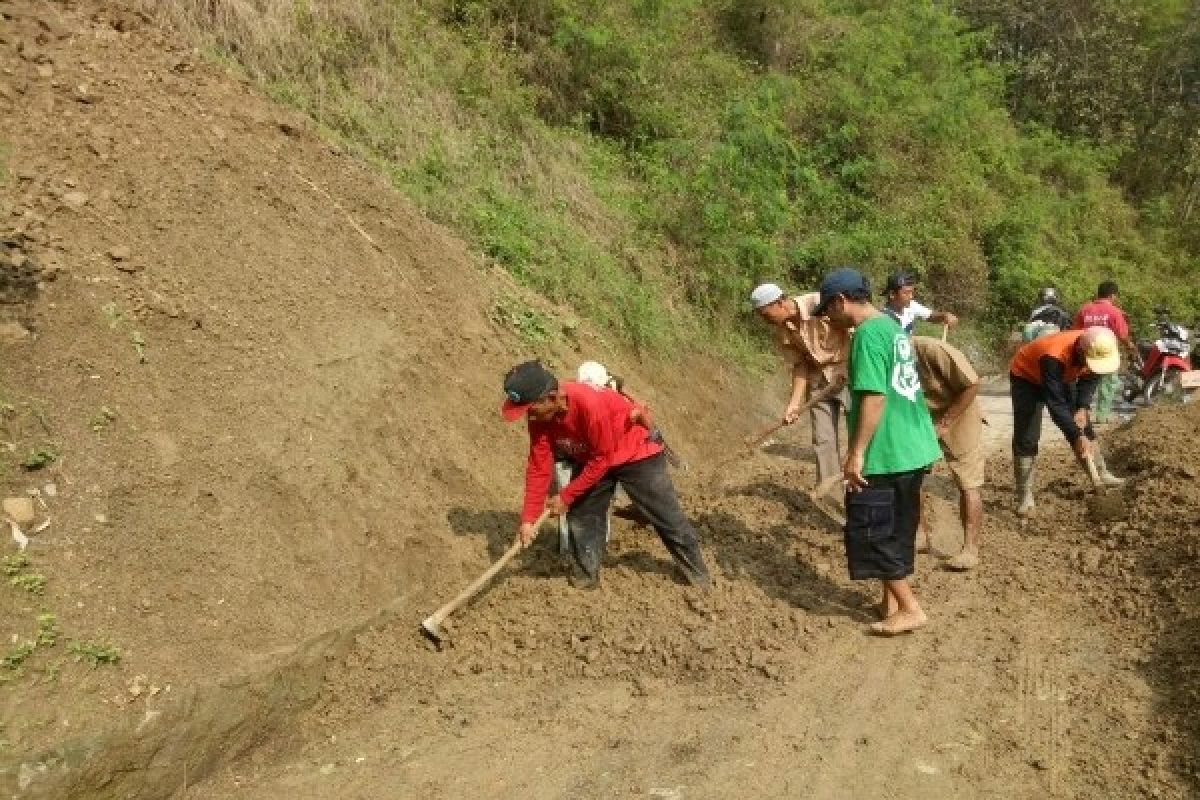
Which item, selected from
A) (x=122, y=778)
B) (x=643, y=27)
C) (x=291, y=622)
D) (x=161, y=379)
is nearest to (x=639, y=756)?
(x=291, y=622)

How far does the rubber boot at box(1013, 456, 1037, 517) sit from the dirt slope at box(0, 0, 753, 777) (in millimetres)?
3286

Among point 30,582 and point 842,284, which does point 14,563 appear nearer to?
point 30,582

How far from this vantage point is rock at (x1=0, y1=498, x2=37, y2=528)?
413 centimetres

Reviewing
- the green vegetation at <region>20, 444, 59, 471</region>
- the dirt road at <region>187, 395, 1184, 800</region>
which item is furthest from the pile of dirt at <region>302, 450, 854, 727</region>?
the green vegetation at <region>20, 444, 59, 471</region>

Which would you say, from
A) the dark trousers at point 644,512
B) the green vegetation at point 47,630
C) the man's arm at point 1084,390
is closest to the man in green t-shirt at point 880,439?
the dark trousers at point 644,512

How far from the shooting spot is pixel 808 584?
5520mm

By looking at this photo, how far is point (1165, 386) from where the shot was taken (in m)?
10.4

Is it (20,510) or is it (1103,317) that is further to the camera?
(1103,317)

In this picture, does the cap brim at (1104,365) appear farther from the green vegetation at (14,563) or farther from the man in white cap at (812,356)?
the green vegetation at (14,563)

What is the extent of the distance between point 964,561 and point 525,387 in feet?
9.38

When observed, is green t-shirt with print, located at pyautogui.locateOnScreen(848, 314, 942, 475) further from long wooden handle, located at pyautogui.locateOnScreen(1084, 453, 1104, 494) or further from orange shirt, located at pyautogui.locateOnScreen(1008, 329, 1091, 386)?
long wooden handle, located at pyautogui.locateOnScreen(1084, 453, 1104, 494)

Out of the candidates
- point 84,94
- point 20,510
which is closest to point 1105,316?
point 84,94

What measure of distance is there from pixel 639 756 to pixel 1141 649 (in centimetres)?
245

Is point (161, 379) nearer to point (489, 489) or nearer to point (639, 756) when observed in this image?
point (489, 489)
